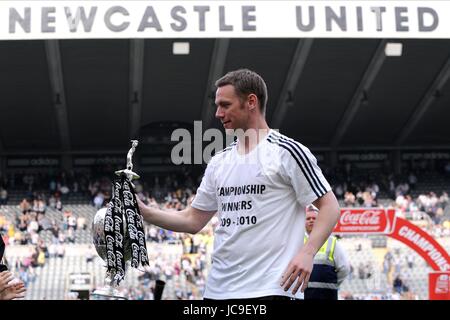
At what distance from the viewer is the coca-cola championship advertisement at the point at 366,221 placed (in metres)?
15.4

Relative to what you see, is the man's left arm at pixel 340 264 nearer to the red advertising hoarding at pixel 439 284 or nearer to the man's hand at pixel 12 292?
the man's hand at pixel 12 292

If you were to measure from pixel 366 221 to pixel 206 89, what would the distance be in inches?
606

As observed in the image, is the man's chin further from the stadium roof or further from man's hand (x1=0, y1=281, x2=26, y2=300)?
the stadium roof

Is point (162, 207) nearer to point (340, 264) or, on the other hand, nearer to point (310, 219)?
point (340, 264)

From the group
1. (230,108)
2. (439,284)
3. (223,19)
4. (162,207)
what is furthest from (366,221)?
(162,207)

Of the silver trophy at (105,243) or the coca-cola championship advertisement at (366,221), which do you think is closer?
the silver trophy at (105,243)

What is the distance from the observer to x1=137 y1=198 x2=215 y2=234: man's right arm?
159 inches

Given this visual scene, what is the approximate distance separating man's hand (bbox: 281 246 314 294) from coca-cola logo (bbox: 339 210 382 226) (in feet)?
39.9

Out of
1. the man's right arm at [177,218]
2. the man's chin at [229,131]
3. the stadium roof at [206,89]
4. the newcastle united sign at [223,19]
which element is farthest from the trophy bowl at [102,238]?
the stadium roof at [206,89]

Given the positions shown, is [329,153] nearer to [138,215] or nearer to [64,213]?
[64,213]

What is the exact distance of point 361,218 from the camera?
15750 millimetres

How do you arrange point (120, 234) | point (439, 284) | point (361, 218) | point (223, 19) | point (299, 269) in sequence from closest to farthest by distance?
point (299, 269), point (120, 234), point (439, 284), point (361, 218), point (223, 19)

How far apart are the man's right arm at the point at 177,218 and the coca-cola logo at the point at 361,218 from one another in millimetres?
11635

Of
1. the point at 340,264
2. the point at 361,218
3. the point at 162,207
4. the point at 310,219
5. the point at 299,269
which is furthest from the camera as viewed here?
the point at 162,207
